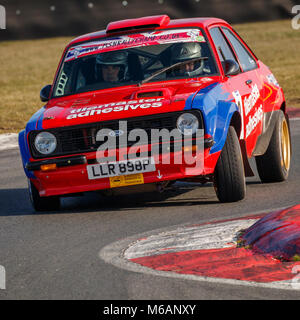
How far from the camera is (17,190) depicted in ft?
30.5

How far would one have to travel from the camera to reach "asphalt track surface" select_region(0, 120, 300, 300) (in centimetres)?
467

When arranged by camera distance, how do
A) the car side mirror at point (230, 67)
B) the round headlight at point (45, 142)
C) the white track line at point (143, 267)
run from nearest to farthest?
the white track line at point (143, 267), the round headlight at point (45, 142), the car side mirror at point (230, 67)

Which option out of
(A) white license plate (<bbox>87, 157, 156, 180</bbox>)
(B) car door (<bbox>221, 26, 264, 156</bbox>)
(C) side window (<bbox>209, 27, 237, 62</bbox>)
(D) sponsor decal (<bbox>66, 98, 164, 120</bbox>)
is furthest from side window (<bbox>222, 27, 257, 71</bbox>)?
(A) white license plate (<bbox>87, 157, 156, 180</bbox>)

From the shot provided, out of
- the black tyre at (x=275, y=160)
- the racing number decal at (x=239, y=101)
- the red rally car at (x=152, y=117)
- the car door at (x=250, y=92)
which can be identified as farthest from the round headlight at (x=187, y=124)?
the black tyre at (x=275, y=160)

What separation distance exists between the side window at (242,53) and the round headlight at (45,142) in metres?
2.25

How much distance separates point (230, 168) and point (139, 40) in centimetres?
181

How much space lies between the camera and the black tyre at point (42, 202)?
7574mm

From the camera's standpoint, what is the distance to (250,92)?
25.9 feet

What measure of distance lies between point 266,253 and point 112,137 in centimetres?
226
